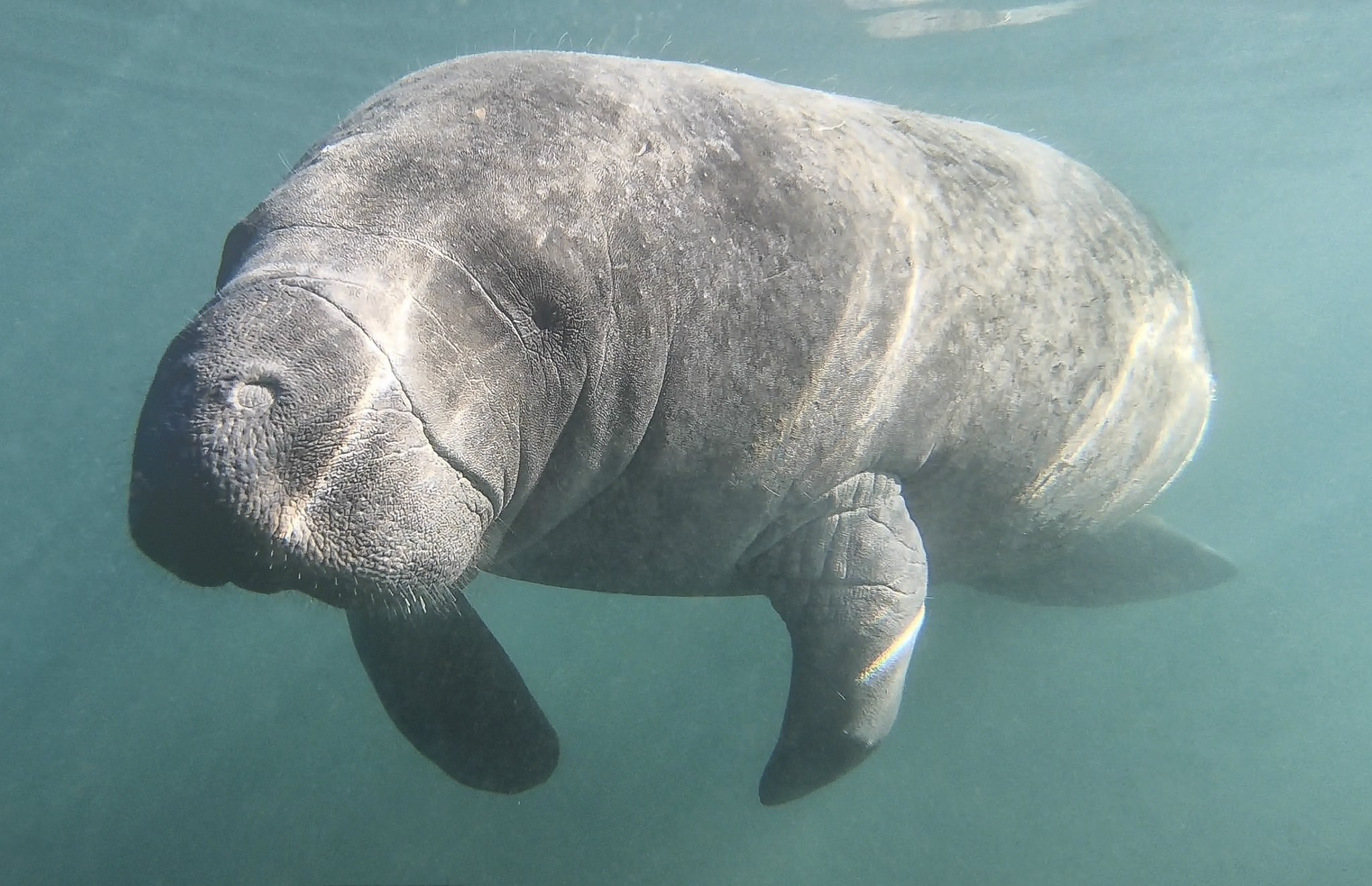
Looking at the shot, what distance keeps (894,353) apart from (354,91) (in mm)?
21757

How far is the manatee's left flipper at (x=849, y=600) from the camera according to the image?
3.08 m

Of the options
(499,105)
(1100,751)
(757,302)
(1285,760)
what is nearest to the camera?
(499,105)

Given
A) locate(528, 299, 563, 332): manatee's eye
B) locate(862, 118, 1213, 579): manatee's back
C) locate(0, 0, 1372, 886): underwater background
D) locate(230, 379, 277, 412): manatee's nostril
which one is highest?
locate(230, 379, 277, 412): manatee's nostril

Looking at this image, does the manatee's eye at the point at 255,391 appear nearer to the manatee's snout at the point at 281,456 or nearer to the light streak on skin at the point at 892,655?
the manatee's snout at the point at 281,456

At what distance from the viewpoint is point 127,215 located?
3903cm

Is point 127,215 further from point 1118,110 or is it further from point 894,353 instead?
point 894,353

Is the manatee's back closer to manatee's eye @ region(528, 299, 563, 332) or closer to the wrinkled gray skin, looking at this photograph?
the wrinkled gray skin

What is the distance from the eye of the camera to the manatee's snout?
1.40 meters

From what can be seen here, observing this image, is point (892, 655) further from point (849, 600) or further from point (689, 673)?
point (689, 673)

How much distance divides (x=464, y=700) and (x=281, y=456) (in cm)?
231

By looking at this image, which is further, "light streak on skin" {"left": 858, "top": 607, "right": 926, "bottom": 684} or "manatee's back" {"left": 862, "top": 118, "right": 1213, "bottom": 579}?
"light streak on skin" {"left": 858, "top": 607, "right": 926, "bottom": 684}

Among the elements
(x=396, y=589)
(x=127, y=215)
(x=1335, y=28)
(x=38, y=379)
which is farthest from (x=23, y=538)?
(x=1335, y=28)

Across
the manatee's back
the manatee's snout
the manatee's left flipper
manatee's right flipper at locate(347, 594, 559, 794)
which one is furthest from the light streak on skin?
the manatee's snout

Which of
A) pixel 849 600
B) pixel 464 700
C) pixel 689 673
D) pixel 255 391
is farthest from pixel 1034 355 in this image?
pixel 689 673
